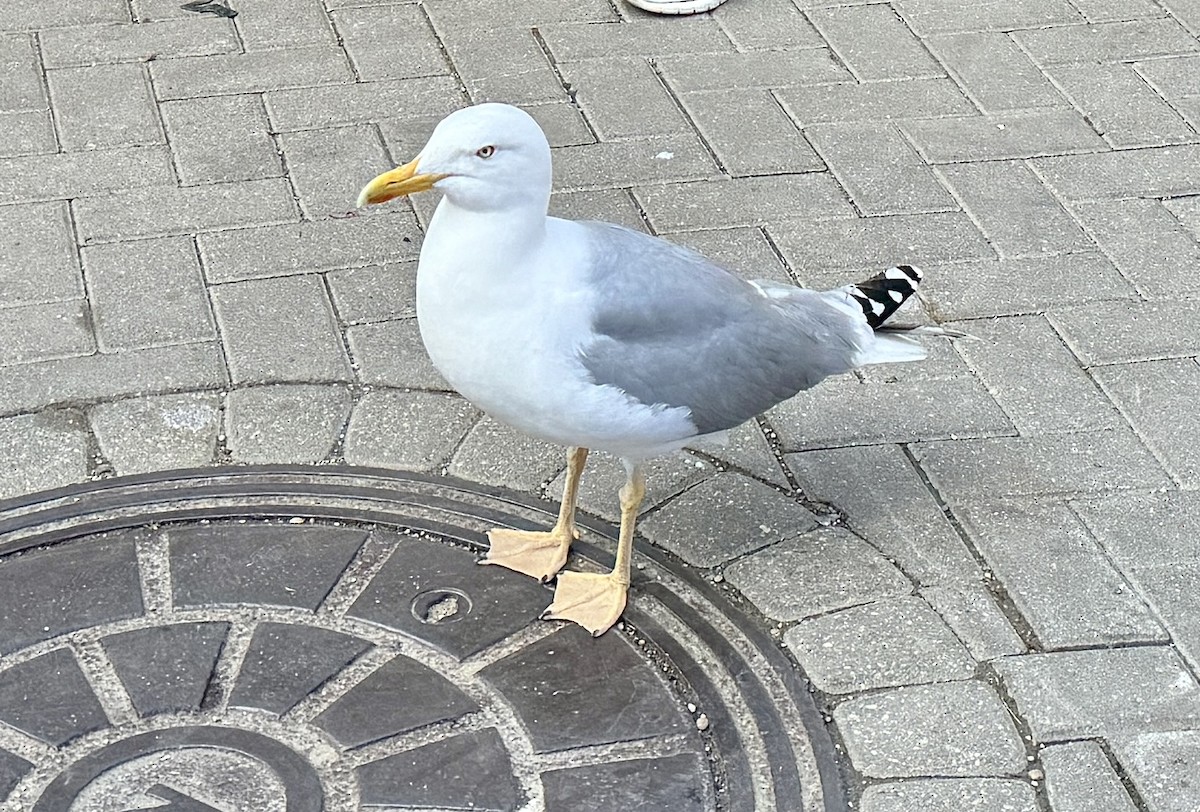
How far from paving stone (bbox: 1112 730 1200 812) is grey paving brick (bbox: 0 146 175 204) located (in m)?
3.12

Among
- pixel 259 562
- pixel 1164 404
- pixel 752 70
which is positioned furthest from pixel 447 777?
pixel 752 70

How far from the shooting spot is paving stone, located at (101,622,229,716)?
9.37ft

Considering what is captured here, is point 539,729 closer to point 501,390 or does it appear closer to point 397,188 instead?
point 501,390

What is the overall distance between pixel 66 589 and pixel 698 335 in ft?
4.57

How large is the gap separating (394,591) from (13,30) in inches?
124

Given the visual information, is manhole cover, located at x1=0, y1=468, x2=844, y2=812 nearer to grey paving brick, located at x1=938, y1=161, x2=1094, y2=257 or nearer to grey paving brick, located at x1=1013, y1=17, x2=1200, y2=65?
grey paving brick, located at x1=938, y1=161, x2=1094, y2=257

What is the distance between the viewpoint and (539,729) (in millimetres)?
2855

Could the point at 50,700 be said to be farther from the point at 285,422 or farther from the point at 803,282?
the point at 803,282

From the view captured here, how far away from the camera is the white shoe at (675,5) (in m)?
5.54

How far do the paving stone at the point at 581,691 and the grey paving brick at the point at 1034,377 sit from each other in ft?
4.23

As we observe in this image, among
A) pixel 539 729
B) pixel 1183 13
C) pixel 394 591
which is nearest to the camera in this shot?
pixel 539 729

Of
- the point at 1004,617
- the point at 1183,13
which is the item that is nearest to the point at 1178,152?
the point at 1183,13

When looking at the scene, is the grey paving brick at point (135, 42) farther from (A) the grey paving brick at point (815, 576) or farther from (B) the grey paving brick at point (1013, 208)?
(A) the grey paving brick at point (815, 576)

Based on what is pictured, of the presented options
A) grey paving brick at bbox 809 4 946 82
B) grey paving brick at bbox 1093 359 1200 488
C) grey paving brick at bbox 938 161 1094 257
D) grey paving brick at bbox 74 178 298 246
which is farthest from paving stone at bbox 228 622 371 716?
grey paving brick at bbox 809 4 946 82
